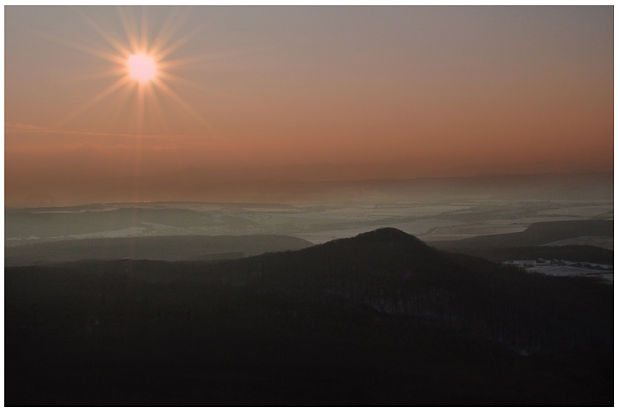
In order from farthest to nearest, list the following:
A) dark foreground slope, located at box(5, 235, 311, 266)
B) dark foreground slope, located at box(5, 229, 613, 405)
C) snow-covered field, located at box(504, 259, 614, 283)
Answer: dark foreground slope, located at box(5, 235, 311, 266) → snow-covered field, located at box(504, 259, 614, 283) → dark foreground slope, located at box(5, 229, 613, 405)

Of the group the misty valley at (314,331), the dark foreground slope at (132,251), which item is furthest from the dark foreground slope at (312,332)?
the dark foreground slope at (132,251)

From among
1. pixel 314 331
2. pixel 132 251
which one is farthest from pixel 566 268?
pixel 132 251

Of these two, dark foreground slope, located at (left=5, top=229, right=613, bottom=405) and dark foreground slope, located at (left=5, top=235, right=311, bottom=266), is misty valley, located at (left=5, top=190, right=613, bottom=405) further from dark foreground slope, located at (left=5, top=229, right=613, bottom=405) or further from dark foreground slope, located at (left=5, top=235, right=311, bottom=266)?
dark foreground slope, located at (left=5, top=235, right=311, bottom=266)

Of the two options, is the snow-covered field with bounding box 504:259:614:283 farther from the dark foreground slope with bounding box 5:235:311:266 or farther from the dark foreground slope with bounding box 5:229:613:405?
the dark foreground slope with bounding box 5:235:311:266

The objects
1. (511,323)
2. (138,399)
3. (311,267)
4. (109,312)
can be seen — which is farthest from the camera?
(311,267)

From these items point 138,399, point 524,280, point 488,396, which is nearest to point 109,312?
point 138,399

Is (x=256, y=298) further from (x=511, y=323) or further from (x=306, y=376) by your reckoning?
(x=511, y=323)

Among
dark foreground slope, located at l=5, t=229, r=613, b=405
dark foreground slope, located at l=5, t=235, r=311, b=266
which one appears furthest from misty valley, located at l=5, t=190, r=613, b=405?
dark foreground slope, located at l=5, t=235, r=311, b=266

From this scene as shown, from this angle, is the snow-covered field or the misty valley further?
the snow-covered field

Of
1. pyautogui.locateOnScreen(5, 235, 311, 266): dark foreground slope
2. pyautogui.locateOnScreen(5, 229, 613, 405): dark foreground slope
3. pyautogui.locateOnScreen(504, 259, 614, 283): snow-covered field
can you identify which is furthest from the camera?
pyautogui.locateOnScreen(5, 235, 311, 266): dark foreground slope

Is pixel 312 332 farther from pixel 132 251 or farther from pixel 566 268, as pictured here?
pixel 132 251
